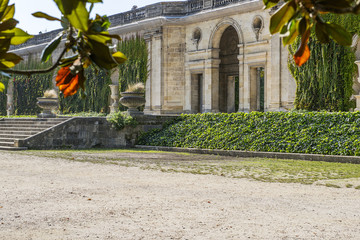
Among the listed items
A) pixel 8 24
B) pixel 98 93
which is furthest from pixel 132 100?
pixel 8 24

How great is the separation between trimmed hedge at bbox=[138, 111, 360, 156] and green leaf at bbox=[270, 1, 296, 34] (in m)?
11.4

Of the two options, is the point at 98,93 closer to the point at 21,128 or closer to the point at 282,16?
the point at 21,128

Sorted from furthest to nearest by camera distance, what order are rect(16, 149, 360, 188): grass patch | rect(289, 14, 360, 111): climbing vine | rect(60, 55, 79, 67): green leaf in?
rect(289, 14, 360, 111): climbing vine, rect(16, 149, 360, 188): grass patch, rect(60, 55, 79, 67): green leaf

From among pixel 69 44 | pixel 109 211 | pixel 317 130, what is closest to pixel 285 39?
pixel 69 44

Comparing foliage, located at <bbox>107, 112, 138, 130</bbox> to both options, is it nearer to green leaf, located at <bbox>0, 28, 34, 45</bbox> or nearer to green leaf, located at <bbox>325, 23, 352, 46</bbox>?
green leaf, located at <bbox>0, 28, 34, 45</bbox>

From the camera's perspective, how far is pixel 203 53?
23.8m

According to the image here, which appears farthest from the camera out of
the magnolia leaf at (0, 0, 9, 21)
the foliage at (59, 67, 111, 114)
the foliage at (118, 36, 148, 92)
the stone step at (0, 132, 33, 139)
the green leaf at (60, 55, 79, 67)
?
the foliage at (59, 67, 111, 114)

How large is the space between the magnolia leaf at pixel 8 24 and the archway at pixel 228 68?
24.1 metres

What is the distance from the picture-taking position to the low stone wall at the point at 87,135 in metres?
16.6

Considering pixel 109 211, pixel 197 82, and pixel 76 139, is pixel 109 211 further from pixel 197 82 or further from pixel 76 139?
pixel 197 82

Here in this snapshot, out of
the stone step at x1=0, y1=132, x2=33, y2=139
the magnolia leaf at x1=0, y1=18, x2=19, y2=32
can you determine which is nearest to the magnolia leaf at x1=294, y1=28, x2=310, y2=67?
the magnolia leaf at x1=0, y1=18, x2=19, y2=32

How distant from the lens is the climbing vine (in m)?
17.5

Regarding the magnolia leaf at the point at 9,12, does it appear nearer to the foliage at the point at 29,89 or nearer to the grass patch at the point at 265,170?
the grass patch at the point at 265,170

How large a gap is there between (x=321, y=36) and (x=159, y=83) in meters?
23.6
